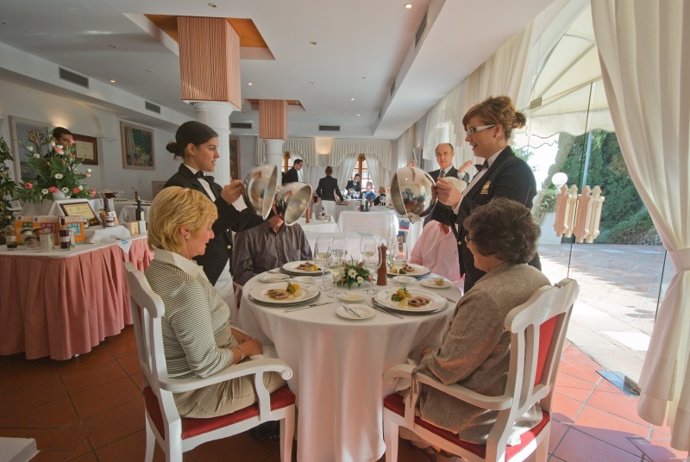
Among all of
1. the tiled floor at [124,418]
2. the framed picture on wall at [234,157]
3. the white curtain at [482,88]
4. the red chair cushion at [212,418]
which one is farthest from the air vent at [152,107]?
the red chair cushion at [212,418]

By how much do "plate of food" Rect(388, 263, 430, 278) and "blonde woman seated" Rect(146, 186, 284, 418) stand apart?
96 cm

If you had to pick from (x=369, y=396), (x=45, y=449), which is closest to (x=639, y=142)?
(x=369, y=396)

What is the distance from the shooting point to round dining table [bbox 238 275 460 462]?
4.50 feet

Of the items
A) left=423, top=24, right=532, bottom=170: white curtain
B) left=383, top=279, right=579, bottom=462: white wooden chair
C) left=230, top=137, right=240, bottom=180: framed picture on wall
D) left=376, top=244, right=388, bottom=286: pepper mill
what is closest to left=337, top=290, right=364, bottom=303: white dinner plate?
left=376, top=244, right=388, bottom=286: pepper mill

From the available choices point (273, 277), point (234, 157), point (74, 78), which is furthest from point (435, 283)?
point (234, 157)

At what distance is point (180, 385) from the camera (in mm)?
1128

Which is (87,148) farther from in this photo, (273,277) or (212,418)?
(212,418)

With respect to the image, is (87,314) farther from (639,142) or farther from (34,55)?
(34,55)

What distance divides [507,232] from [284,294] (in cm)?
98

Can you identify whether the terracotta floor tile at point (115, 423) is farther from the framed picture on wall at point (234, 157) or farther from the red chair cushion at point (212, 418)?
the framed picture on wall at point (234, 157)

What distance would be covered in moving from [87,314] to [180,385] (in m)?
2.05

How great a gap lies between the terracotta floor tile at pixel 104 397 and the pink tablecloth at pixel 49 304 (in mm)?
488

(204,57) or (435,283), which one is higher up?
(204,57)

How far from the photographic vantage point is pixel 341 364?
1377 mm
